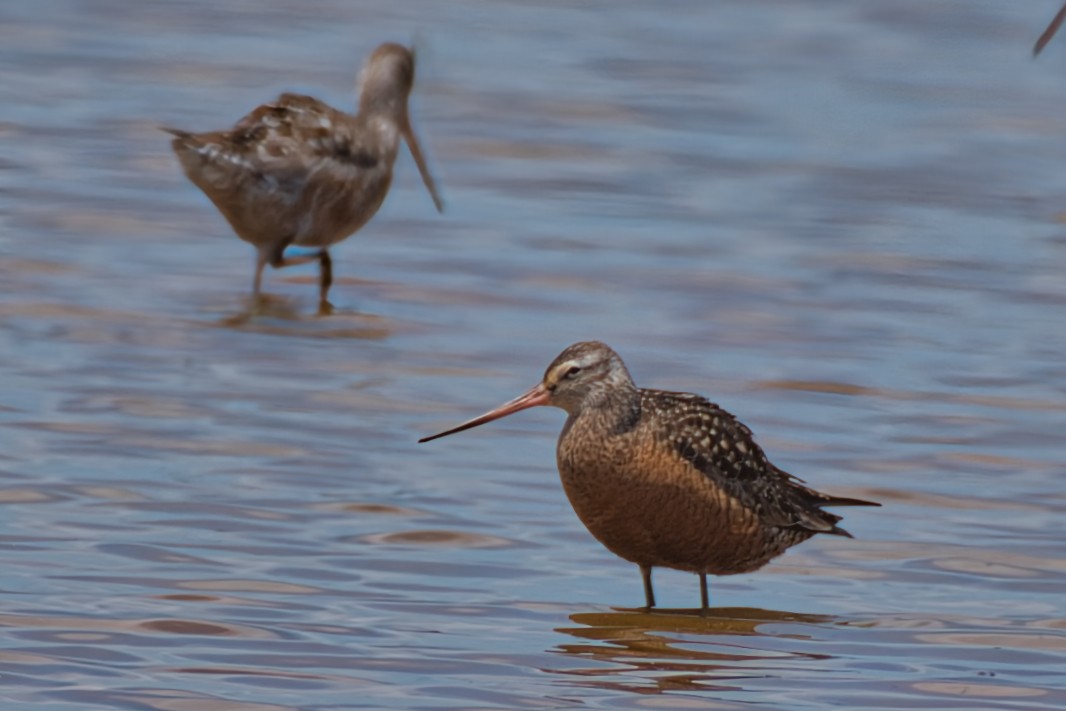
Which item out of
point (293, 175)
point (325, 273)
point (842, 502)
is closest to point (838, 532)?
point (842, 502)

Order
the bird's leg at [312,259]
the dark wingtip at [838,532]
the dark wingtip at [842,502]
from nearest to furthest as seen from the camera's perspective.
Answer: the dark wingtip at [838,532] → the dark wingtip at [842,502] → the bird's leg at [312,259]

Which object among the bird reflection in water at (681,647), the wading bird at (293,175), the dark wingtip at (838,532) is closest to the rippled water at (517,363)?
the bird reflection in water at (681,647)

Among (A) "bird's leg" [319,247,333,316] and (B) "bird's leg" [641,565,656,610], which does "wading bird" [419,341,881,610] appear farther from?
(A) "bird's leg" [319,247,333,316]

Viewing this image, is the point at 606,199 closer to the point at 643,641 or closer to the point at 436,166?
the point at 436,166

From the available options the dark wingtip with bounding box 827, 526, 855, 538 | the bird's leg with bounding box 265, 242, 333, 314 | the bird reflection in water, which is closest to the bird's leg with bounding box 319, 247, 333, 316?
the bird's leg with bounding box 265, 242, 333, 314

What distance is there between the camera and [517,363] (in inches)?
401

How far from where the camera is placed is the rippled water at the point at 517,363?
6.44 metres

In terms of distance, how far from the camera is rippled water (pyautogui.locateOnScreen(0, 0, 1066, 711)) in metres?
6.44

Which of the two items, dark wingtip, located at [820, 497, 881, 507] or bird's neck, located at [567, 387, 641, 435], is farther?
dark wingtip, located at [820, 497, 881, 507]

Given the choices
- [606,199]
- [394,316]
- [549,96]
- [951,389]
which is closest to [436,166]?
[606,199]

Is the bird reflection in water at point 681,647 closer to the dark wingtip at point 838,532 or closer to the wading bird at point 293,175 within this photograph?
the dark wingtip at point 838,532

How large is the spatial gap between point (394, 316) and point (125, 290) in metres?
1.16

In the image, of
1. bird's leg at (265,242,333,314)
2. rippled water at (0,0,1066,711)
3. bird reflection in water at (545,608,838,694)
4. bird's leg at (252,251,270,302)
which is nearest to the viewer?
bird reflection in water at (545,608,838,694)

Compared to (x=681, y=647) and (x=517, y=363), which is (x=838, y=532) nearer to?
(x=681, y=647)
